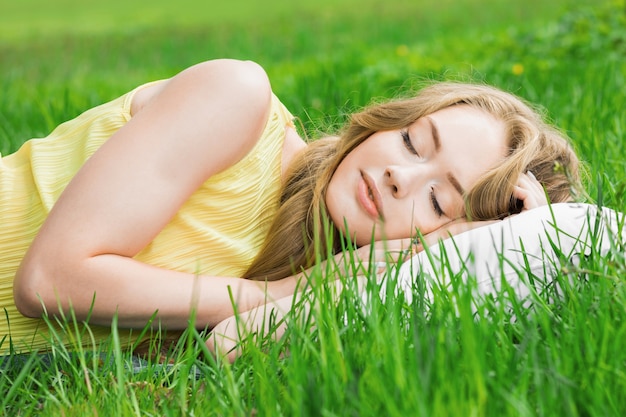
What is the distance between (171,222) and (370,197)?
54cm

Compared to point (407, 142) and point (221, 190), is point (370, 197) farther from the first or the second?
point (221, 190)

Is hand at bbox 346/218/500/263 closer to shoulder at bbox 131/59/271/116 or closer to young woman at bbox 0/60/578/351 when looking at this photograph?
young woman at bbox 0/60/578/351

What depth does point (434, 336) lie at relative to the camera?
1513 mm

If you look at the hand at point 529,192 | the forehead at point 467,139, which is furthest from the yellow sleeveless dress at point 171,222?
the hand at point 529,192

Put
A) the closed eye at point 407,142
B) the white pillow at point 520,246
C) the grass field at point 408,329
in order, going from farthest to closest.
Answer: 1. the closed eye at point 407,142
2. the white pillow at point 520,246
3. the grass field at point 408,329

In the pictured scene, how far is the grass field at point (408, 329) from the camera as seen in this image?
1375mm

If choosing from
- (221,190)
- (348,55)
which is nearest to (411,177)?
(221,190)

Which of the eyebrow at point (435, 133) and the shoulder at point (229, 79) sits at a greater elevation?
the shoulder at point (229, 79)

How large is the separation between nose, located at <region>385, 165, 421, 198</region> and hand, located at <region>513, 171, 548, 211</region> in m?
Answer: 0.30

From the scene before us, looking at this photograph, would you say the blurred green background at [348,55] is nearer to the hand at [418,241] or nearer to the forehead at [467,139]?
the forehead at [467,139]

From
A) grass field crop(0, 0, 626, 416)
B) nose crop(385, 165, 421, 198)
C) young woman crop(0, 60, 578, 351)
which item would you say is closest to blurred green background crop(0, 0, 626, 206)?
grass field crop(0, 0, 626, 416)

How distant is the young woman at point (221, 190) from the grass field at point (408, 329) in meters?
0.19

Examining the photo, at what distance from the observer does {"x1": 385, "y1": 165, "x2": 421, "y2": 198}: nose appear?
7.27ft

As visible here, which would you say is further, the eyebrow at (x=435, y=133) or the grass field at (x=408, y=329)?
the eyebrow at (x=435, y=133)
